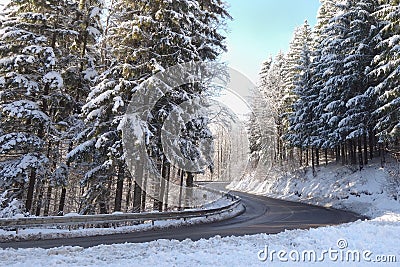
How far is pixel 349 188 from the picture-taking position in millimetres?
25734

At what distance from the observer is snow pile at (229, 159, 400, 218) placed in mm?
21100

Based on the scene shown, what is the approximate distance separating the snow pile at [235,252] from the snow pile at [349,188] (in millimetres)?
11810

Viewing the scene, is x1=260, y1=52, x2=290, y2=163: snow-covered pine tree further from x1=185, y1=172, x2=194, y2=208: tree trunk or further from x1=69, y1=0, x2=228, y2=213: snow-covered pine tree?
x1=69, y1=0, x2=228, y2=213: snow-covered pine tree

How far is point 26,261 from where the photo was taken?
20.9 ft

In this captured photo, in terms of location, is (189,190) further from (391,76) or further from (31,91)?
Result: (391,76)

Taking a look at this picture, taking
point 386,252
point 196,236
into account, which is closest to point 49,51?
point 196,236

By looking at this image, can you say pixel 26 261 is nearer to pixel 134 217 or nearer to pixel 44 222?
pixel 44 222

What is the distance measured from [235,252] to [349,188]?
70.9 ft

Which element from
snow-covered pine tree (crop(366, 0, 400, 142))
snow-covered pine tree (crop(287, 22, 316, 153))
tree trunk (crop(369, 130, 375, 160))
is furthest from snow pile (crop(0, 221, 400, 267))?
snow-covered pine tree (crop(287, 22, 316, 153))

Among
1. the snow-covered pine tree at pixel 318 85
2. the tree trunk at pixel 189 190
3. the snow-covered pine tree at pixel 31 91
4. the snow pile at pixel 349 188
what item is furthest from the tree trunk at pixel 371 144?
the snow-covered pine tree at pixel 31 91

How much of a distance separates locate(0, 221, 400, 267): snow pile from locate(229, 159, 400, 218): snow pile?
11810mm

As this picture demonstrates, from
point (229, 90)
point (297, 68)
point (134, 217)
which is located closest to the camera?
point (134, 217)

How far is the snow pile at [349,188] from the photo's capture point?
21.1m

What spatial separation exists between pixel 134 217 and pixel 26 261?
264 inches
